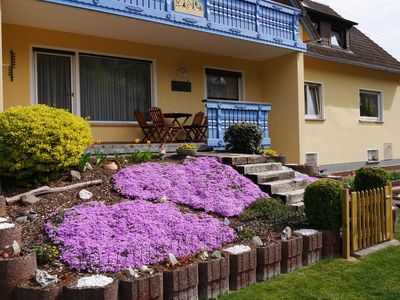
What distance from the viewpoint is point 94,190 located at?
21.2ft

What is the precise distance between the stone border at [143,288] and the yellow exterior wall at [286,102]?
362 inches

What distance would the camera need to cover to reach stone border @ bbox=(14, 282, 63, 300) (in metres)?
3.62

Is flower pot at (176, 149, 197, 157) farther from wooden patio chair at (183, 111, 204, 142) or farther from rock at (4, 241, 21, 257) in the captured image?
rock at (4, 241, 21, 257)

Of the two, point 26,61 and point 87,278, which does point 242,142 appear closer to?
point 26,61

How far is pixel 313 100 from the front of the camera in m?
15.1

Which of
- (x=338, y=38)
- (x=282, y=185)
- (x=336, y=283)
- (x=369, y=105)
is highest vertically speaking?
(x=338, y=38)

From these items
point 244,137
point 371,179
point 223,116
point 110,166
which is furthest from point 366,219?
point 223,116

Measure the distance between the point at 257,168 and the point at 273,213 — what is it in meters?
2.16

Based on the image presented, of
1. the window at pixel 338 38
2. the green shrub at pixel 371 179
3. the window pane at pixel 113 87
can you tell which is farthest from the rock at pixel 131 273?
the window at pixel 338 38

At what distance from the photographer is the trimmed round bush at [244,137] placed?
9.88m

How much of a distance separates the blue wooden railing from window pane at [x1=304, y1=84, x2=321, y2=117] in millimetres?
4020

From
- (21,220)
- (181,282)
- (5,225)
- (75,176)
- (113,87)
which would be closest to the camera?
(181,282)

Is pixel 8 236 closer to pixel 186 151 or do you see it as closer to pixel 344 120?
pixel 186 151

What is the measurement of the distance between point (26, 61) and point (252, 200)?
632 cm
